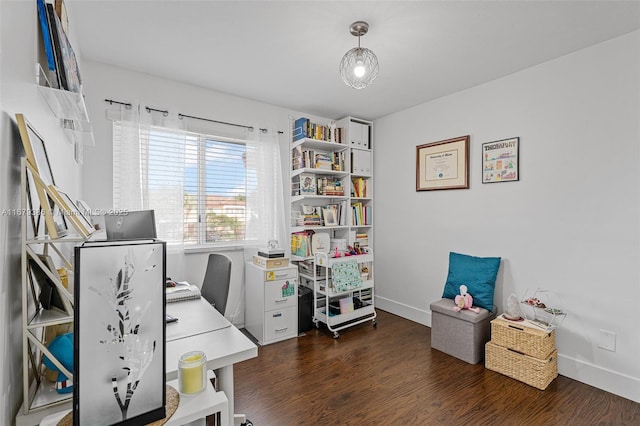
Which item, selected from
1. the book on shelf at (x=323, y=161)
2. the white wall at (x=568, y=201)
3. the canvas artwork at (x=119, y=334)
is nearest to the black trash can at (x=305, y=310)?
Result: the white wall at (x=568, y=201)

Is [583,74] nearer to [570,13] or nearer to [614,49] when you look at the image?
[614,49]

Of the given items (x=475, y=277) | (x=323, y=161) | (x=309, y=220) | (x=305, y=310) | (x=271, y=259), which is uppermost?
(x=323, y=161)

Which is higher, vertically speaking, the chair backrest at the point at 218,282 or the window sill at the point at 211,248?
the window sill at the point at 211,248

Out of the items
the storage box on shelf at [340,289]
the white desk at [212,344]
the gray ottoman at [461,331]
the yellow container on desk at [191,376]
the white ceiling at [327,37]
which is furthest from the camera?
the storage box on shelf at [340,289]

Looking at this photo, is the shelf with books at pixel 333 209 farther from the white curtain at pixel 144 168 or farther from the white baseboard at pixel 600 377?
the white baseboard at pixel 600 377

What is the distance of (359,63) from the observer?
202 centimetres

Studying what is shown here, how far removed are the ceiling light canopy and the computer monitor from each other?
165cm

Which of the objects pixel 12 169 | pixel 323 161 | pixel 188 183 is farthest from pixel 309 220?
pixel 12 169

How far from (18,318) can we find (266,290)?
2.23 metres

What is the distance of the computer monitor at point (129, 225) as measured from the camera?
6.19 ft

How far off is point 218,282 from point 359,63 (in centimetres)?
182

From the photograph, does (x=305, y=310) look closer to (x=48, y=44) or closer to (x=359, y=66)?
(x=359, y=66)

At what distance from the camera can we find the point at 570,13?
1.90m

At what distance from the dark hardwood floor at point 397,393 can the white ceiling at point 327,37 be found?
8.27 ft
